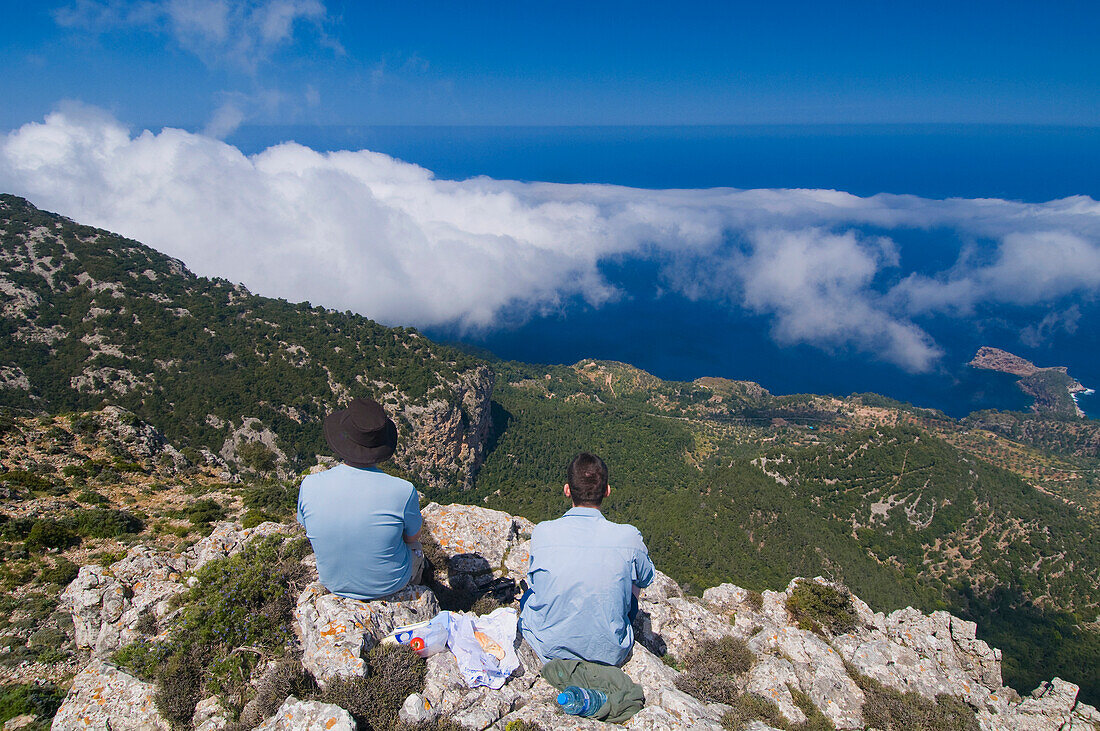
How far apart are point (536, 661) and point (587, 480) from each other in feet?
9.67

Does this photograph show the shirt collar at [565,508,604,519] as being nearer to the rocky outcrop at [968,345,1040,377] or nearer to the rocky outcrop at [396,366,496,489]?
the rocky outcrop at [396,366,496,489]

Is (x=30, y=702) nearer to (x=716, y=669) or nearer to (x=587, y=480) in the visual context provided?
(x=587, y=480)

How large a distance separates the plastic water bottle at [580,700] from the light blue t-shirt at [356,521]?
9.89 ft

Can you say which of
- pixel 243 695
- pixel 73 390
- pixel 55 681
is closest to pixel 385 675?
pixel 243 695

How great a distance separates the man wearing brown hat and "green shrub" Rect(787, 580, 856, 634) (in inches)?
448

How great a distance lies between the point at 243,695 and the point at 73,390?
54.6 m

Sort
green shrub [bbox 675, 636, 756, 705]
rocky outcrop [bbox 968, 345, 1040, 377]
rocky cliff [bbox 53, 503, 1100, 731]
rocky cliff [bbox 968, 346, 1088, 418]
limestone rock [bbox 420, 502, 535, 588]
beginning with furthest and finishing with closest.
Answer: rocky outcrop [bbox 968, 345, 1040, 377]
rocky cliff [bbox 968, 346, 1088, 418]
limestone rock [bbox 420, 502, 535, 588]
green shrub [bbox 675, 636, 756, 705]
rocky cliff [bbox 53, 503, 1100, 731]

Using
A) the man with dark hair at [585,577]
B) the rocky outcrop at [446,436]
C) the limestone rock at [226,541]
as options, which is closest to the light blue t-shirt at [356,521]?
the man with dark hair at [585,577]

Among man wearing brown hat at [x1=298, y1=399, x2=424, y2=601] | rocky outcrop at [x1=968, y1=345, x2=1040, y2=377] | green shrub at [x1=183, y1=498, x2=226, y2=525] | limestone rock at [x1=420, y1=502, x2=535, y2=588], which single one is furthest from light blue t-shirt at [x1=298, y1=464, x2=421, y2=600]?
rocky outcrop at [x1=968, y1=345, x2=1040, y2=377]

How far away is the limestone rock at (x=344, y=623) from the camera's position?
641 cm

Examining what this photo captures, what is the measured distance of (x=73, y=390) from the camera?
4394 cm

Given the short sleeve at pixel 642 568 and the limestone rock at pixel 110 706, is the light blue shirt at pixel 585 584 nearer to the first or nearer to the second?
the short sleeve at pixel 642 568

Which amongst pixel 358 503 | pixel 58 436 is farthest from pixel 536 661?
pixel 58 436

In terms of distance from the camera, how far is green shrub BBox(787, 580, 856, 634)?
12.5 metres
